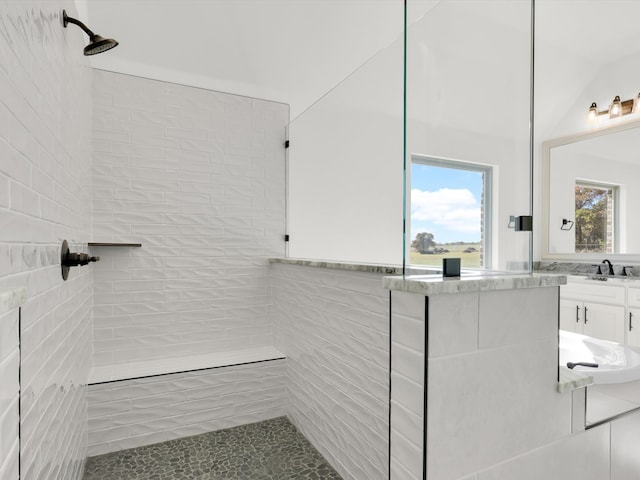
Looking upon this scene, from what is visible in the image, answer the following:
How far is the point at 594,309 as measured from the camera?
1.62 meters

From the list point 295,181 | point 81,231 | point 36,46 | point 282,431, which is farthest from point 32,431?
point 295,181

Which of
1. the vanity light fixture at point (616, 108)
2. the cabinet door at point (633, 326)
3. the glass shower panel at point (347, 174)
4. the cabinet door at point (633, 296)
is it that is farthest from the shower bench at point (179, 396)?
the vanity light fixture at point (616, 108)

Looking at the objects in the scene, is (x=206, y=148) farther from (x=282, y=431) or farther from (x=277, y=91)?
(x=282, y=431)

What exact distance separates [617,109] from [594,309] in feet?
6.61

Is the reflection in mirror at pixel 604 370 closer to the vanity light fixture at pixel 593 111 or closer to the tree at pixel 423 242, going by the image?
the tree at pixel 423 242

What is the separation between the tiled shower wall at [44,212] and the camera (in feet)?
2.49

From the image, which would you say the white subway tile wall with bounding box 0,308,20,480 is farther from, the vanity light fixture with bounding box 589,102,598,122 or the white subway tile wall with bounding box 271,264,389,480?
the vanity light fixture with bounding box 589,102,598,122

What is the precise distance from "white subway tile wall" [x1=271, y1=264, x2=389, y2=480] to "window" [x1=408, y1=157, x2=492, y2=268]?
1.42 ft

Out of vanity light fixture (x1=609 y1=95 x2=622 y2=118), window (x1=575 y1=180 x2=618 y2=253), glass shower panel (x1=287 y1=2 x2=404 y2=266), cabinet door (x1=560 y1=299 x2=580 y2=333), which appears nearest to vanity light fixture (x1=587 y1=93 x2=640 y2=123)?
vanity light fixture (x1=609 y1=95 x2=622 y2=118)

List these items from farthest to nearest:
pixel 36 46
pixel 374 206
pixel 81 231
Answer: pixel 374 206, pixel 81 231, pixel 36 46

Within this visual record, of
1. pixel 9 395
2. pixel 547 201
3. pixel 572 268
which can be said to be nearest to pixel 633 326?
pixel 572 268

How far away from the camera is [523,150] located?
98 cm

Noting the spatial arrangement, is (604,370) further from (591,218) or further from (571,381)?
(591,218)

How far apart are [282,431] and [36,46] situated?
2.01 m
